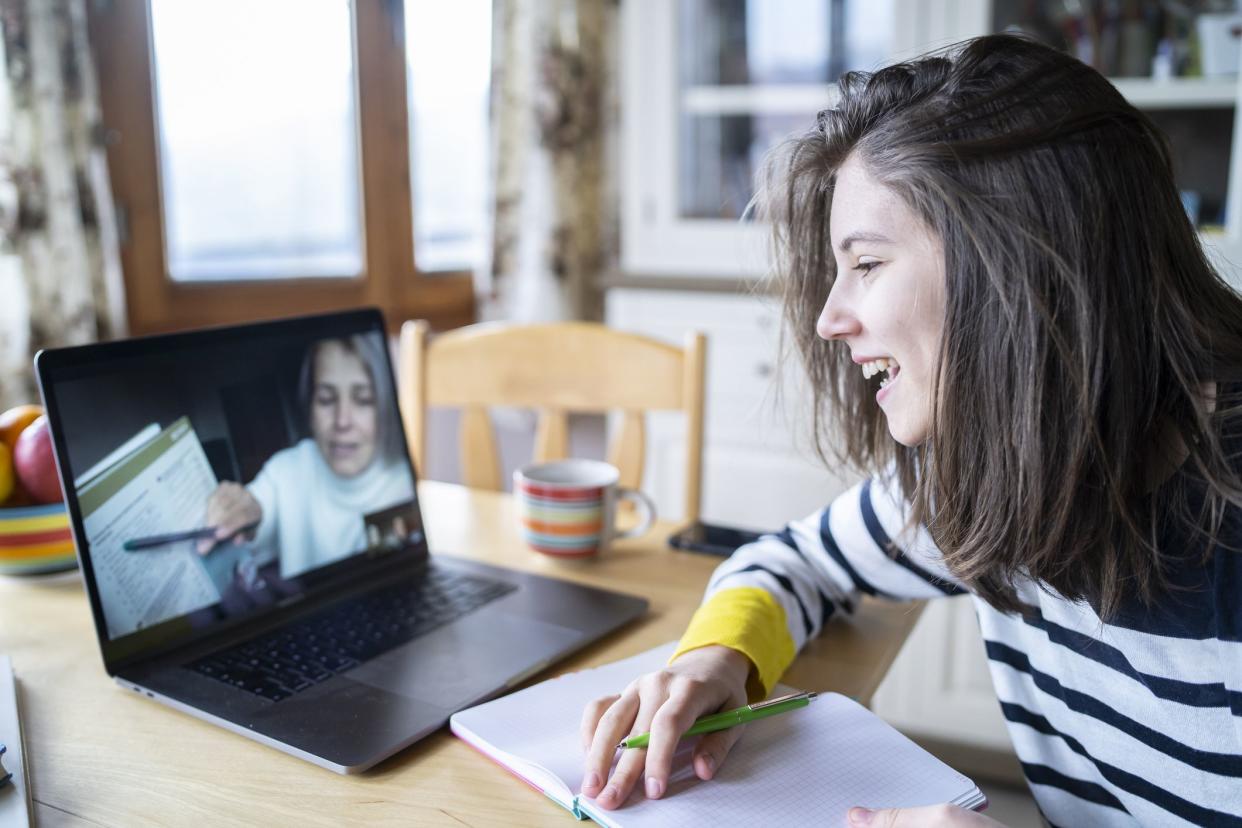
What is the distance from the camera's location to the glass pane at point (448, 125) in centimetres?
259

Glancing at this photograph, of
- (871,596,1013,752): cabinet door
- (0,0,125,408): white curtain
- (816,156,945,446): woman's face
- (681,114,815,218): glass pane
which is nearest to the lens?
(816,156,945,446): woman's face

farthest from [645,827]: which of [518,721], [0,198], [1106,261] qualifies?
[0,198]

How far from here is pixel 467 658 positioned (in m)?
0.78

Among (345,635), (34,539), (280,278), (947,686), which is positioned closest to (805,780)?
(345,635)

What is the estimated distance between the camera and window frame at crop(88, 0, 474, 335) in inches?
77.1

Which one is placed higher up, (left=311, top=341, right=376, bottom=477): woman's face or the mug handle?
(left=311, top=341, right=376, bottom=477): woman's face

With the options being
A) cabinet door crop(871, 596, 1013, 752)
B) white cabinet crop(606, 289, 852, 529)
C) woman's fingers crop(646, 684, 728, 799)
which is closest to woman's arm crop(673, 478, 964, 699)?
woman's fingers crop(646, 684, 728, 799)

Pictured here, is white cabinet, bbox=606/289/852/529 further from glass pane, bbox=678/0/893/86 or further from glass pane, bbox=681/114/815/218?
glass pane, bbox=678/0/893/86

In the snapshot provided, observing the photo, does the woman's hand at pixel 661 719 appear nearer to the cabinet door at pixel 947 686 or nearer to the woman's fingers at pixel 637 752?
the woman's fingers at pixel 637 752

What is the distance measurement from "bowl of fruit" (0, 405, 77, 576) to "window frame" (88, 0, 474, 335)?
1180 mm

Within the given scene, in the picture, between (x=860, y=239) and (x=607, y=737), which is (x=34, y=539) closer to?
(x=607, y=737)

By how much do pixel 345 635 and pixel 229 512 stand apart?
0.43 ft

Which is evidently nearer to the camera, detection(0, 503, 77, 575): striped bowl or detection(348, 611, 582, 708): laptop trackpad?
detection(348, 611, 582, 708): laptop trackpad

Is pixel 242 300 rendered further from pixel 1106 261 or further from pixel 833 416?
pixel 1106 261
